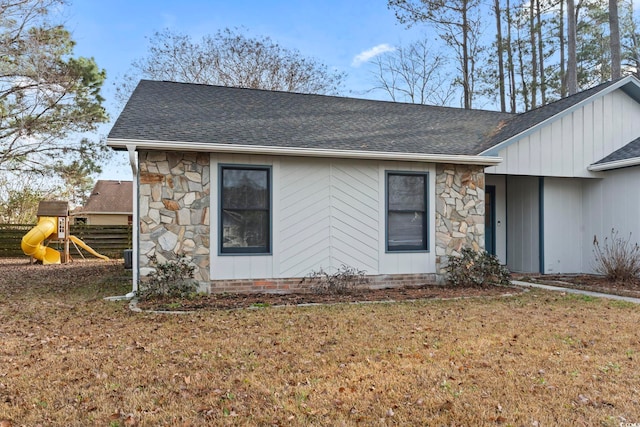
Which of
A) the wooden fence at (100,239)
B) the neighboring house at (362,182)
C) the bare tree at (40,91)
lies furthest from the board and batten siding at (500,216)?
the bare tree at (40,91)

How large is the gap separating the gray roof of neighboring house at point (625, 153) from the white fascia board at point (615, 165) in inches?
5.3

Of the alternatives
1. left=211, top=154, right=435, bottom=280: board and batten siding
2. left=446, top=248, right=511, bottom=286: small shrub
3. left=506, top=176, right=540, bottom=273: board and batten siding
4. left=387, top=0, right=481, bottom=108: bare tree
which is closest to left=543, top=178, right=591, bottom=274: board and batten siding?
left=506, top=176, right=540, bottom=273: board and batten siding

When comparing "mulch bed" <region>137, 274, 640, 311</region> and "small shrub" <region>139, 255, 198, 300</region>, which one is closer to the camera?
"mulch bed" <region>137, 274, 640, 311</region>

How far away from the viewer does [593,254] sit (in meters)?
10.3

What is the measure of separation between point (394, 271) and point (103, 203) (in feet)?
72.0

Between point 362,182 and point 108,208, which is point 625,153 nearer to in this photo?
point 362,182

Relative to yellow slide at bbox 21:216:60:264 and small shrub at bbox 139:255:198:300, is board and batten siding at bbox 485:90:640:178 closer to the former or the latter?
small shrub at bbox 139:255:198:300

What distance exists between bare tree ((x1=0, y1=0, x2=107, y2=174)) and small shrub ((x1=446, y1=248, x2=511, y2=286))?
14704 mm

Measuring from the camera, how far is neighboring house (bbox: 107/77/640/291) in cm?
740

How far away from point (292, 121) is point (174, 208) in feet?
10.4

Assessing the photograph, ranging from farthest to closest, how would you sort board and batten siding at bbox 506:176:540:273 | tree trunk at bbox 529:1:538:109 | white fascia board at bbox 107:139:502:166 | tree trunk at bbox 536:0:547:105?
1. tree trunk at bbox 529:1:538:109
2. tree trunk at bbox 536:0:547:105
3. board and batten siding at bbox 506:176:540:273
4. white fascia board at bbox 107:139:502:166

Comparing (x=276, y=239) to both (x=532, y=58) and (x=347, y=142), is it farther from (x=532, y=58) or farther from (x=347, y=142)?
(x=532, y=58)

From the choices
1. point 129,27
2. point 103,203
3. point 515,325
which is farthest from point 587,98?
point 103,203

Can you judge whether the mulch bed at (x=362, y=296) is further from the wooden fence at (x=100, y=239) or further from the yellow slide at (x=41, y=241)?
the wooden fence at (x=100, y=239)
